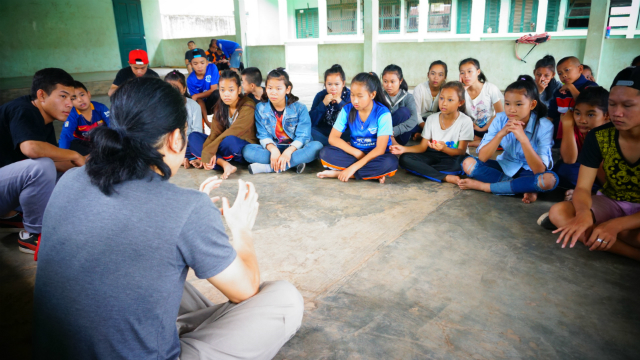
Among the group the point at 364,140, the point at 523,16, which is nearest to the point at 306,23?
the point at 523,16

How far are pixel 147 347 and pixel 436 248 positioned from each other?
164cm

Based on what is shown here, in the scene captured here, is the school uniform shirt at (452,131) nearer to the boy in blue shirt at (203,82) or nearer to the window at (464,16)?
the boy in blue shirt at (203,82)

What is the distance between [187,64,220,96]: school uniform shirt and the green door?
838 cm

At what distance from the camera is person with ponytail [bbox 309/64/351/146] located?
380cm

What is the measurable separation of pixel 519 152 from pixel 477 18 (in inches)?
432

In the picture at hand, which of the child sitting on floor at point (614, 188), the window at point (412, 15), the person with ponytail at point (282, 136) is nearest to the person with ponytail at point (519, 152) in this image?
the child sitting on floor at point (614, 188)

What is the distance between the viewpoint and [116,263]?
2.96 feet

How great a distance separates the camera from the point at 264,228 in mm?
2512

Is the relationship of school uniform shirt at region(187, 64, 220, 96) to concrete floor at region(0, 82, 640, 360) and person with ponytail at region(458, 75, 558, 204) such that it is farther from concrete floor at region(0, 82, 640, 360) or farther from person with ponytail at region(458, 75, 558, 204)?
person with ponytail at region(458, 75, 558, 204)

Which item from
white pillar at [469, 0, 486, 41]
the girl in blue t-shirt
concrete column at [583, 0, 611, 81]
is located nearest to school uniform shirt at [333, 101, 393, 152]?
the girl in blue t-shirt

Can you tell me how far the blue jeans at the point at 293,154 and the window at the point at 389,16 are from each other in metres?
12.2

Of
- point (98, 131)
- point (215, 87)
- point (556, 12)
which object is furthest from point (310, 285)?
point (556, 12)

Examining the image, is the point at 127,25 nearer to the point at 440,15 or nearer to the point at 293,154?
the point at 440,15

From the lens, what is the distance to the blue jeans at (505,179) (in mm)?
2748
